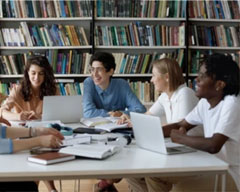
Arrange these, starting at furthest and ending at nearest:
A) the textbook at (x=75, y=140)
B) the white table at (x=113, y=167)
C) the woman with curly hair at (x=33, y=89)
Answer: the woman with curly hair at (x=33, y=89), the textbook at (x=75, y=140), the white table at (x=113, y=167)

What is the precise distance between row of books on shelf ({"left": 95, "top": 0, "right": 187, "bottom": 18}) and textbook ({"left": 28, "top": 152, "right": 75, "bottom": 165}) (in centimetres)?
285

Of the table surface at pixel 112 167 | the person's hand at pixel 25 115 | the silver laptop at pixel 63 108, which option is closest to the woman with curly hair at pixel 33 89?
the person's hand at pixel 25 115

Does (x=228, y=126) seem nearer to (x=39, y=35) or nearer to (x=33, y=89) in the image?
(x=33, y=89)

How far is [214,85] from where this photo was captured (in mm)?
1937

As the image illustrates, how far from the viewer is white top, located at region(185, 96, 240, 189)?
1780 mm

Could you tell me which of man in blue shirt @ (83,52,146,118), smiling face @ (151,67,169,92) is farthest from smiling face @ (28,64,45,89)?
smiling face @ (151,67,169,92)

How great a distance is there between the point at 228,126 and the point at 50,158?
32.8 inches

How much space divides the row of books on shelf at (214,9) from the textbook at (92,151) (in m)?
2.92

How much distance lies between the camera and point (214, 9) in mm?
4270

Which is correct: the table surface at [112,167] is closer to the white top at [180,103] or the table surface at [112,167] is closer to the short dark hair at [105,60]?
the white top at [180,103]

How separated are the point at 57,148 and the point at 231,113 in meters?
0.83

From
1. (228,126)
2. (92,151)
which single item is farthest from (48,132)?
(228,126)

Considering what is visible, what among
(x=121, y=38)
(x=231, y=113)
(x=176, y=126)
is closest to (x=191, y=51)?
(x=121, y=38)

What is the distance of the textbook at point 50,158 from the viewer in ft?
4.84
